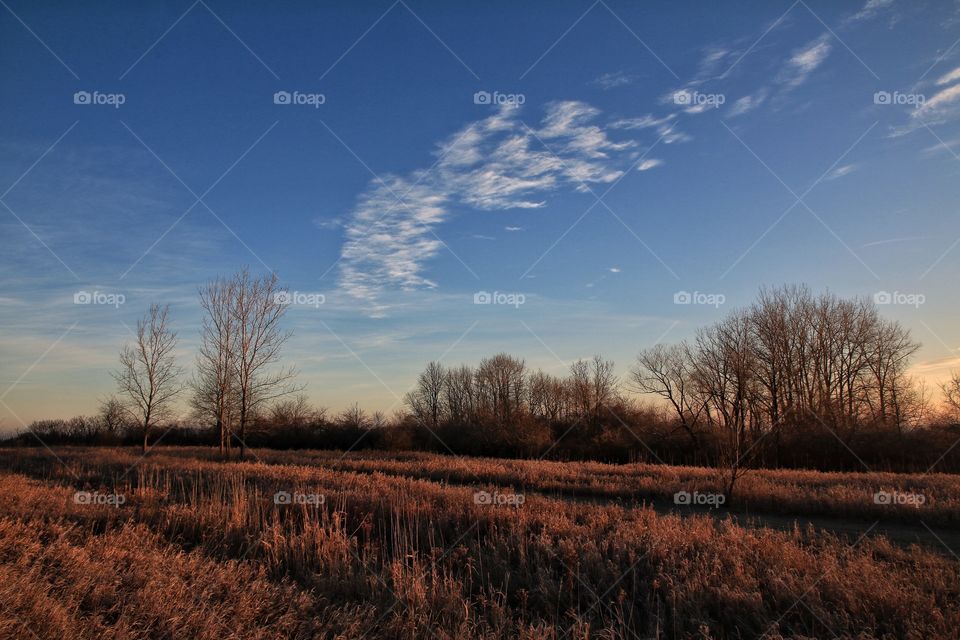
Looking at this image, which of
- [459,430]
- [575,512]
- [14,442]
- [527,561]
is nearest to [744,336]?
[459,430]

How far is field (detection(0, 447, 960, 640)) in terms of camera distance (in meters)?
5.33

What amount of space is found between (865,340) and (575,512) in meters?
39.8

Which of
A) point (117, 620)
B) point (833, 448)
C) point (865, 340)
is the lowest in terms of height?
point (833, 448)

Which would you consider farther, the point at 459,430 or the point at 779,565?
the point at 459,430

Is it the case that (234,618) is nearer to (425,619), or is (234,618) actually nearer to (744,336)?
(425,619)

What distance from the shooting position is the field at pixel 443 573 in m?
5.33

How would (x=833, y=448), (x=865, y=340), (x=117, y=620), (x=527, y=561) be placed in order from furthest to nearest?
(x=865, y=340) < (x=833, y=448) < (x=527, y=561) < (x=117, y=620)

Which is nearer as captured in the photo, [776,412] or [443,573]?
[443,573]

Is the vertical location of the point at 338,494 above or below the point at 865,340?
below

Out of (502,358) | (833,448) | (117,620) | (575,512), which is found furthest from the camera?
(502,358)

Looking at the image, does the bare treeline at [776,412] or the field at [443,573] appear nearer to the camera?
the field at [443,573]

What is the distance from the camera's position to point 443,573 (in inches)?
294

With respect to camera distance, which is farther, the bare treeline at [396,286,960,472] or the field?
the bare treeline at [396,286,960,472]

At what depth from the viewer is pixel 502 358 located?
59781 mm
